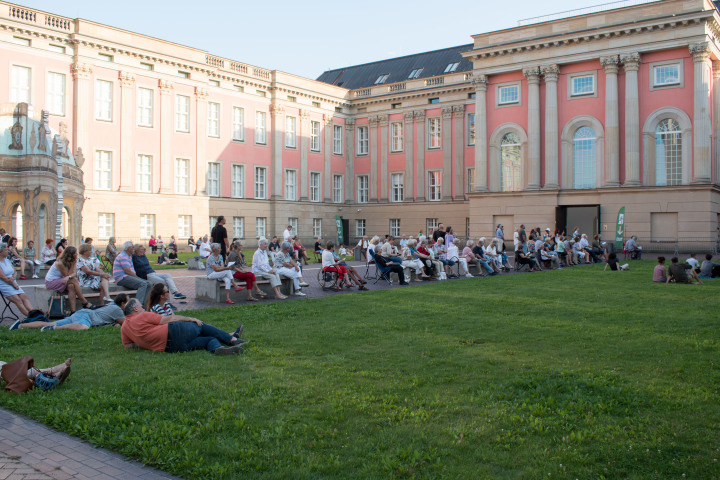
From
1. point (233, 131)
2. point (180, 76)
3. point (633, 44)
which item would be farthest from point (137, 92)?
point (633, 44)

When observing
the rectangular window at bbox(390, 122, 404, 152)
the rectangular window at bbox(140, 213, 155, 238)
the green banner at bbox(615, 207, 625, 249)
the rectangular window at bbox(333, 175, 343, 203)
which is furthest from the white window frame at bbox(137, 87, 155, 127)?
the green banner at bbox(615, 207, 625, 249)

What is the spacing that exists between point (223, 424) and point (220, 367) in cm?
Result: 221

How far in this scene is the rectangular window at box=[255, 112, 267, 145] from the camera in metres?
49.4

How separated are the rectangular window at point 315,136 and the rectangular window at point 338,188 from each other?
402 cm

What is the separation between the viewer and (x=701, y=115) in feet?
115

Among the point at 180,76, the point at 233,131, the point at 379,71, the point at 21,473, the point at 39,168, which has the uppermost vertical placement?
the point at 379,71

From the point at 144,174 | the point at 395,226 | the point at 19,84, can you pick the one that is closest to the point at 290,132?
the point at 395,226

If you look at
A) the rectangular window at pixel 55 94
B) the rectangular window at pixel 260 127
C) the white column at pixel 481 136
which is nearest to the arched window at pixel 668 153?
the white column at pixel 481 136

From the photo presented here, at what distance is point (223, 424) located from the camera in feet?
17.9

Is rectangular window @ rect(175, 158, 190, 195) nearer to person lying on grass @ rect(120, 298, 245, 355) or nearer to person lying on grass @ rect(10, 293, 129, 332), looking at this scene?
person lying on grass @ rect(10, 293, 129, 332)

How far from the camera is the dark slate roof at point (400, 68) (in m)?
54.6

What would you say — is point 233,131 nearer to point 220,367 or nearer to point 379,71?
point 379,71

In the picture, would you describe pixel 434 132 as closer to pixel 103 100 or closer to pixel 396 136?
pixel 396 136

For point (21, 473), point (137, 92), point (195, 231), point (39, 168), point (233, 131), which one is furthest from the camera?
point (233, 131)
